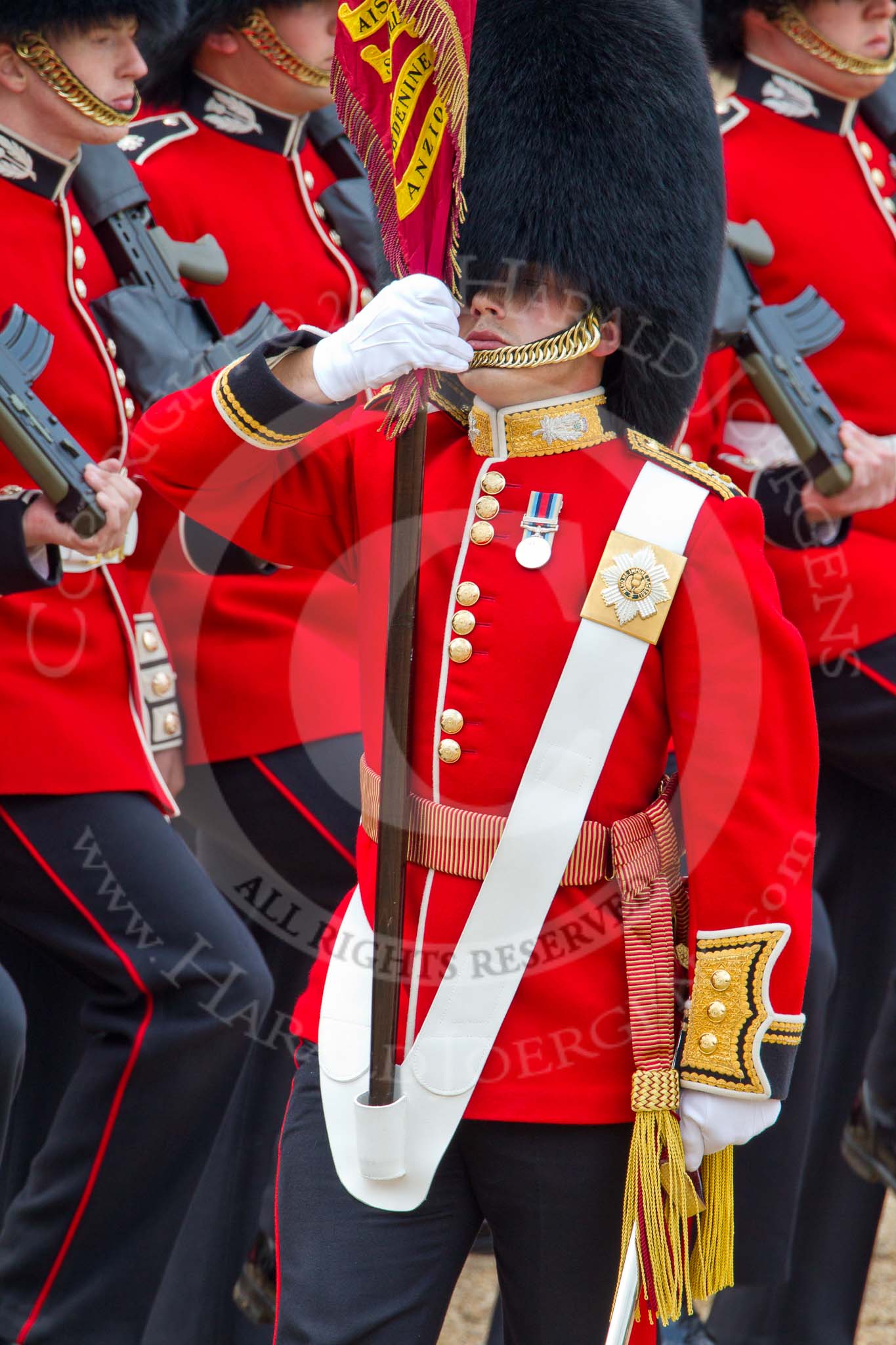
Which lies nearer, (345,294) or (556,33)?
(556,33)

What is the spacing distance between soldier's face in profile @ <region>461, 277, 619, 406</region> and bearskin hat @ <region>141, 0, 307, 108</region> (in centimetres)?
129

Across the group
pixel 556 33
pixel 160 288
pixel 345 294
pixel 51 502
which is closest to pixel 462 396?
pixel 556 33

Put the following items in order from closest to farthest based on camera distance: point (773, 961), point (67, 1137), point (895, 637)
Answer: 1. point (773, 961)
2. point (67, 1137)
3. point (895, 637)

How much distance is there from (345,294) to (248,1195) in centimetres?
147

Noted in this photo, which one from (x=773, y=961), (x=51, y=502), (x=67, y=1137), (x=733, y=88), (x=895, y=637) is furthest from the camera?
(x=733, y=88)

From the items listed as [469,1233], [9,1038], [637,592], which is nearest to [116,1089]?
[9,1038]

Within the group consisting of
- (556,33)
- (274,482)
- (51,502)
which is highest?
(556,33)

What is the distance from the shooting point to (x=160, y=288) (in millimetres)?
2871

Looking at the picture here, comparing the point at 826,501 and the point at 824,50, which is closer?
the point at 826,501

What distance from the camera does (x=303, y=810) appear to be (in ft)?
9.83

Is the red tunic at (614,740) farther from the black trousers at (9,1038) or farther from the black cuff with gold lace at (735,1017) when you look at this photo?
the black trousers at (9,1038)

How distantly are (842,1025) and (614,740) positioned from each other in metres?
1.69

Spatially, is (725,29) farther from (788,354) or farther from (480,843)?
(480,843)

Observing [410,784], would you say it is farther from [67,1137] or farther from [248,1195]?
Result: [248,1195]
